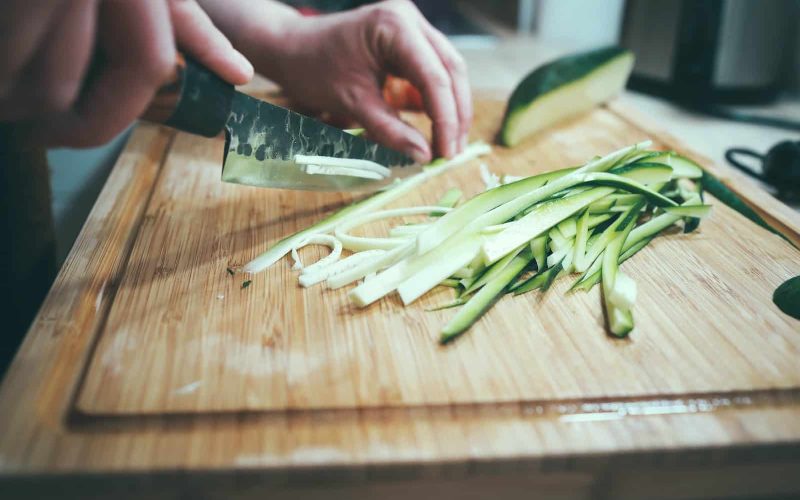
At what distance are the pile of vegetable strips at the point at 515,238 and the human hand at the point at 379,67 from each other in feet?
0.68

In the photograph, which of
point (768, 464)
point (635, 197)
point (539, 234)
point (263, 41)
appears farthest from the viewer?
point (263, 41)

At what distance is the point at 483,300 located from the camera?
101 centimetres

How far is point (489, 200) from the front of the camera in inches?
47.6

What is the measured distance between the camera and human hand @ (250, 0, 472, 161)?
4.84 feet

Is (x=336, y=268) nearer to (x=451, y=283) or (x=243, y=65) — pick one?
(x=451, y=283)

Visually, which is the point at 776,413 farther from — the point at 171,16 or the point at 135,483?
the point at 171,16

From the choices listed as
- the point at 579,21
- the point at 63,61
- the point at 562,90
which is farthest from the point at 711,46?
the point at 63,61

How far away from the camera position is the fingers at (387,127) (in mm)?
1470

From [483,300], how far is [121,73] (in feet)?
1.90

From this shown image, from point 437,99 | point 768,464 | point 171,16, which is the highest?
point 171,16

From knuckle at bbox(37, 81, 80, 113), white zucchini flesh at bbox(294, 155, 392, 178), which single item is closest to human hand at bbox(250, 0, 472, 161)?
white zucchini flesh at bbox(294, 155, 392, 178)

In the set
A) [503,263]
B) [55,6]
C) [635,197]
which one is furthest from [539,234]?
[55,6]

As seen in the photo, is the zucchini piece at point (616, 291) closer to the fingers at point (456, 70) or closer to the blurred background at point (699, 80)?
the fingers at point (456, 70)

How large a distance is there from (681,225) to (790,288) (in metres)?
0.27
